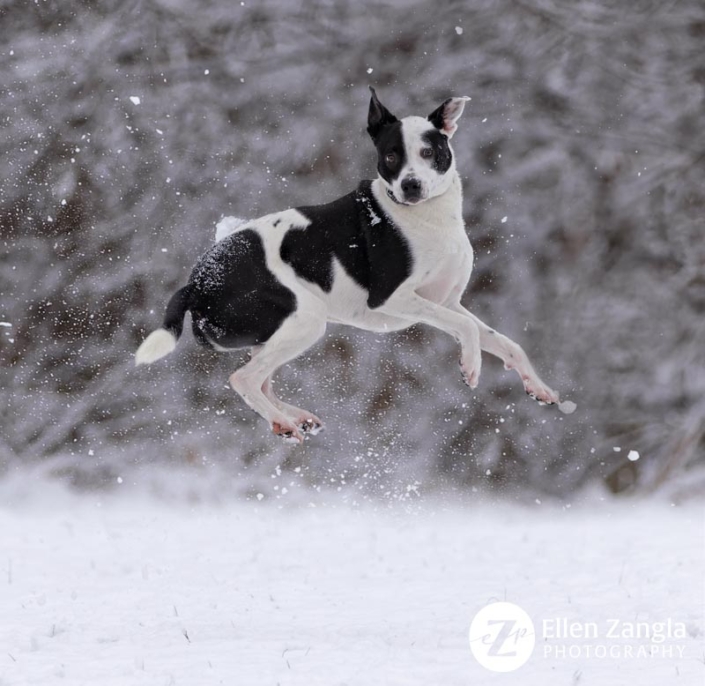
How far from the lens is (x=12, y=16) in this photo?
6.94m

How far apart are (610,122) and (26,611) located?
225 inches

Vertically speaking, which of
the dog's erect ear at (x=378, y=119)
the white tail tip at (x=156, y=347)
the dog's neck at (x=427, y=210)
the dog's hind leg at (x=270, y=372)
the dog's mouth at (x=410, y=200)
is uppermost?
the dog's erect ear at (x=378, y=119)

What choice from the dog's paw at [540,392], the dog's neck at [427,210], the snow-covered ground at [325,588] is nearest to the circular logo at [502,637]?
the snow-covered ground at [325,588]

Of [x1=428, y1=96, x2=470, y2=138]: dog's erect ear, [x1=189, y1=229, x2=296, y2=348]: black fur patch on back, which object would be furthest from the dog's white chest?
[x1=189, y1=229, x2=296, y2=348]: black fur patch on back

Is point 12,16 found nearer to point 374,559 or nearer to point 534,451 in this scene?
point 374,559

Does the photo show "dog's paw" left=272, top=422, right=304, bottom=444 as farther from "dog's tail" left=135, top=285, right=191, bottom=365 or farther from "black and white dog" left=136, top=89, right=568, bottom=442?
"dog's tail" left=135, top=285, right=191, bottom=365

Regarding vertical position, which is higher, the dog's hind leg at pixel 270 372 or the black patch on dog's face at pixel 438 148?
the black patch on dog's face at pixel 438 148

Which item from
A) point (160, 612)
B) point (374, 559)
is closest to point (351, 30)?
point (374, 559)

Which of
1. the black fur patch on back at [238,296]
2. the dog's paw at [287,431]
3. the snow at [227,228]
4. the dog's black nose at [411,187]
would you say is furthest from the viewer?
the snow at [227,228]

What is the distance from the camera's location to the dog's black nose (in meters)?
3.74

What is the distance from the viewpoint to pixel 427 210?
3.98m

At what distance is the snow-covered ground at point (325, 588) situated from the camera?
392 cm

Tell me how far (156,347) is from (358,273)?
1.01 meters

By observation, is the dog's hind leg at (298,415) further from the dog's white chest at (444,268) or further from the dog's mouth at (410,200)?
the dog's mouth at (410,200)
